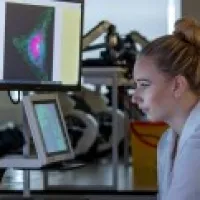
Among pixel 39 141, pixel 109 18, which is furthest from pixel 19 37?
pixel 109 18

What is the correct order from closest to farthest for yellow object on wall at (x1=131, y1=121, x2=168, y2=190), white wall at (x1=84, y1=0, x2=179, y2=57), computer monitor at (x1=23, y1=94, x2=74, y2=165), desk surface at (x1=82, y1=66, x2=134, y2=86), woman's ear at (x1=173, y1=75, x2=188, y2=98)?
woman's ear at (x1=173, y1=75, x2=188, y2=98)
computer monitor at (x1=23, y1=94, x2=74, y2=165)
desk surface at (x1=82, y1=66, x2=134, y2=86)
yellow object on wall at (x1=131, y1=121, x2=168, y2=190)
white wall at (x1=84, y1=0, x2=179, y2=57)

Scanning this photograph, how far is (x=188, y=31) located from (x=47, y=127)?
71 centimetres

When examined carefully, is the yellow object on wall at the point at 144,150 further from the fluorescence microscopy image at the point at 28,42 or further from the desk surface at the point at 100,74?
the fluorescence microscopy image at the point at 28,42

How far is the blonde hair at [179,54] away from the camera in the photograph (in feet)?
4.73

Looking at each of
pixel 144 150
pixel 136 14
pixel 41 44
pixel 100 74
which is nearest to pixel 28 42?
pixel 41 44

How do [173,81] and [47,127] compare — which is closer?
[173,81]

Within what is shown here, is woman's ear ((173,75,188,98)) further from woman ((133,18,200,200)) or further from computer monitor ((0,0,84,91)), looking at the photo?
computer monitor ((0,0,84,91))

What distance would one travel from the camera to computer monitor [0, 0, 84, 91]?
203cm

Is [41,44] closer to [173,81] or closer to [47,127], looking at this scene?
[47,127]

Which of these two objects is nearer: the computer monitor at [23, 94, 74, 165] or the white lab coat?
the white lab coat

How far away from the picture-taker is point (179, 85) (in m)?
1.44

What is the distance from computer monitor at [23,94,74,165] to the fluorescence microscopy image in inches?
3.8

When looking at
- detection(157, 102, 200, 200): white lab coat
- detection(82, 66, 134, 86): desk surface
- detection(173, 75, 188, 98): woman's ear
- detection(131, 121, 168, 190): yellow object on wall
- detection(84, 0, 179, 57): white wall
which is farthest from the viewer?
detection(84, 0, 179, 57): white wall

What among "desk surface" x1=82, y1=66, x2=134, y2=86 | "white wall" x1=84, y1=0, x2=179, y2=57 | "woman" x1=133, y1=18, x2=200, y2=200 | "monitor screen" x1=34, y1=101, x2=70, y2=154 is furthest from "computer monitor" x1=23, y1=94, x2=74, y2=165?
"white wall" x1=84, y1=0, x2=179, y2=57
